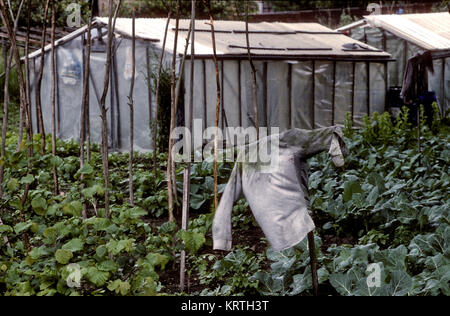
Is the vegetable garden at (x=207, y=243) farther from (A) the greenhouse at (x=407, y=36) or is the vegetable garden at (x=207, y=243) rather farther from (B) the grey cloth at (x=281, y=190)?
(A) the greenhouse at (x=407, y=36)

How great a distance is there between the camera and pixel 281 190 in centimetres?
342

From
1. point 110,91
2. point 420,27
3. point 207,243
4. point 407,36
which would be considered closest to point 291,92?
point 407,36

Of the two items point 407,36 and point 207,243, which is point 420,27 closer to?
point 407,36

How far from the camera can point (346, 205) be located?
5.70m

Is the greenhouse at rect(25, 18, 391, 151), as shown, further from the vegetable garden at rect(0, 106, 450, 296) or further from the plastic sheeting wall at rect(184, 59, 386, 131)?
the vegetable garden at rect(0, 106, 450, 296)

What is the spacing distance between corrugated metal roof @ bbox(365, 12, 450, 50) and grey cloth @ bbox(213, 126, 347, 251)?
10.6 metres

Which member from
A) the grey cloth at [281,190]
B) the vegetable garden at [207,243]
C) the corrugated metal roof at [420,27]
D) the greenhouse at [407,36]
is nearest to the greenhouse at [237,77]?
the corrugated metal roof at [420,27]

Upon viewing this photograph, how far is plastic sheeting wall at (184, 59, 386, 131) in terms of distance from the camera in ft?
38.7

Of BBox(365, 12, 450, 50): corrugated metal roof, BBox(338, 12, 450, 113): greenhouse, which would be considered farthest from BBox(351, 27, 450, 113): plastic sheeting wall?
BBox(365, 12, 450, 50): corrugated metal roof

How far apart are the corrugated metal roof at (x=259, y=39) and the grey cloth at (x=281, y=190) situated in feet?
24.8

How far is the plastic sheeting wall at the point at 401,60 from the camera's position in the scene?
50.5 feet

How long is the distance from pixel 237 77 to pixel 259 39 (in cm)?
137

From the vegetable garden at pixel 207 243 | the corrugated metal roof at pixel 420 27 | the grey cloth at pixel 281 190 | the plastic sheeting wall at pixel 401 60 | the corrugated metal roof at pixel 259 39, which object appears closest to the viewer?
the grey cloth at pixel 281 190
